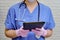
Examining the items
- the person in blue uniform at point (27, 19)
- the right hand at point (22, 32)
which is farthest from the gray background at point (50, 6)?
the right hand at point (22, 32)

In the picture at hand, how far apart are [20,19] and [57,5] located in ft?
2.44

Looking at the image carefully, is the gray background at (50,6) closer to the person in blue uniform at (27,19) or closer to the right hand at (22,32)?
the person in blue uniform at (27,19)

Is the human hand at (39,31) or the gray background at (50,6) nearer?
the human hand at (39,31)

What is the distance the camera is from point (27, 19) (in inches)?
49.3

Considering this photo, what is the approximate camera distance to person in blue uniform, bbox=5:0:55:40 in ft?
3.92

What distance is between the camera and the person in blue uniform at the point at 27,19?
119cm

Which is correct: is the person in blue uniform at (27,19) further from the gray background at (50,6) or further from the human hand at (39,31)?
the gray background at (50,6)

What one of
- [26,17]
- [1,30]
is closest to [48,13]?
[26,17]

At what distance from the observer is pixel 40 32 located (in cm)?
117

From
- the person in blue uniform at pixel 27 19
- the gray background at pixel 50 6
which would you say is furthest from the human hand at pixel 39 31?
the gray background at pixel 50 6

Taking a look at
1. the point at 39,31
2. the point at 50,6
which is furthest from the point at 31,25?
the point at 50,6

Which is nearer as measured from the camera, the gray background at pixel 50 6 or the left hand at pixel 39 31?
the left hand at pixel 39 31

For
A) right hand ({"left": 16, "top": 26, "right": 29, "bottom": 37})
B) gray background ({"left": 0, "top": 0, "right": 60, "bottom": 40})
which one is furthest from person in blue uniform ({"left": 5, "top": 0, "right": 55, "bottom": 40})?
gray background ({"left": 0, "top": 0, "right": 60, "bottom": 40})

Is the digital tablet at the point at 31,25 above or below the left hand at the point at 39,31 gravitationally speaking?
above
